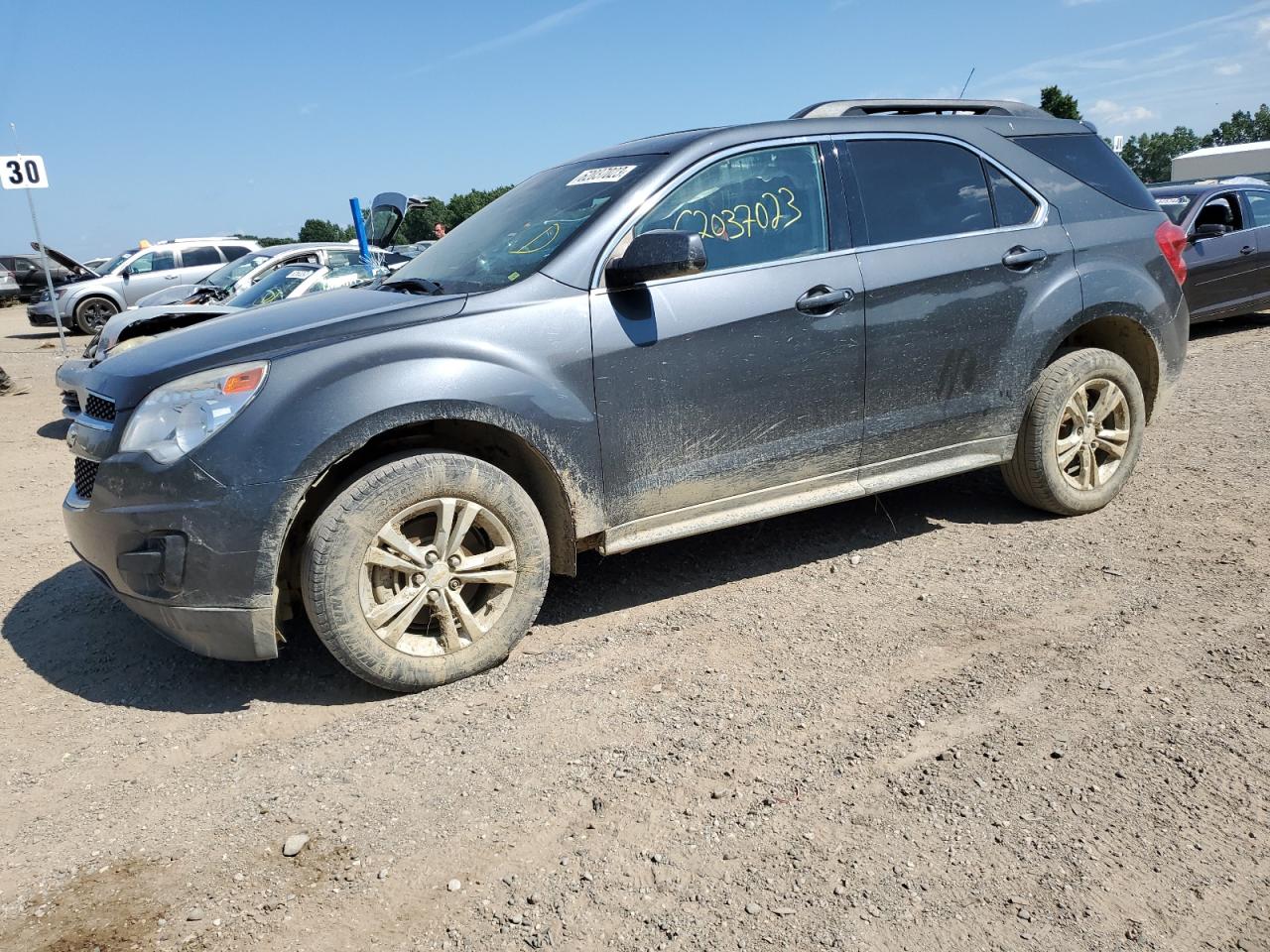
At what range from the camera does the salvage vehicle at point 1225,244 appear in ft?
33.2

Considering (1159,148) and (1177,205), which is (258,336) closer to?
(1177,205)

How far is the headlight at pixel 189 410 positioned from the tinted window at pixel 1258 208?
11.0 m

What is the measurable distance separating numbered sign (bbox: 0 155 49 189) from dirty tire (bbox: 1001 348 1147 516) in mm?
15797

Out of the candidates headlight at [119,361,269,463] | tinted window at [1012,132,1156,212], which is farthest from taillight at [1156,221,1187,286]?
headlight at [119,361,269,463]

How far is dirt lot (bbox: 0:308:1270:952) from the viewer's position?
2.27m

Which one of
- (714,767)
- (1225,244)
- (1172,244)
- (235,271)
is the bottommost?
(714,767)

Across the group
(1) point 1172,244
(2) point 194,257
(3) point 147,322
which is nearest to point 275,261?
(3) point 147,322

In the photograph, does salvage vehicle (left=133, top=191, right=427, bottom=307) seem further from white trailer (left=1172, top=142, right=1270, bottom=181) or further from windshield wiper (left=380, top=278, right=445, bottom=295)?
white trailer (left=1172, top=142, right=1270, bottom=181)

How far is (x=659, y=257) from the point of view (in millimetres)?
3393

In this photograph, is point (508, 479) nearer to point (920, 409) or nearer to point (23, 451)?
point (920, 409)

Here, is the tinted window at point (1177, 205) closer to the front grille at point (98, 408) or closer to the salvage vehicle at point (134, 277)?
the front grille at point (98, 408)

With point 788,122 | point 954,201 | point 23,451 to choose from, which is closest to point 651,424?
point 788,122

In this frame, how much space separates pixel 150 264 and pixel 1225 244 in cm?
1900

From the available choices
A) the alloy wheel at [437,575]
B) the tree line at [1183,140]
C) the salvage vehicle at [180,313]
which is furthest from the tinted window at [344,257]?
Answer: the tree line at [1183,140]
